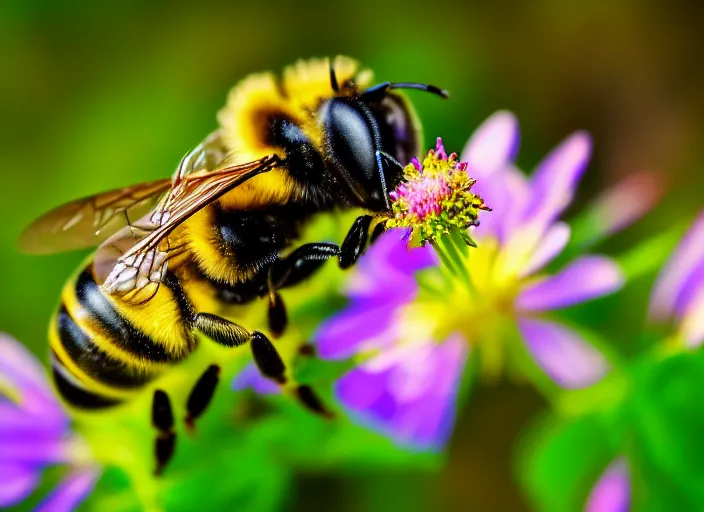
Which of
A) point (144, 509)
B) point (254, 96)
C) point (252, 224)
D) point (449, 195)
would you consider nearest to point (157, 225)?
point (252, 224)

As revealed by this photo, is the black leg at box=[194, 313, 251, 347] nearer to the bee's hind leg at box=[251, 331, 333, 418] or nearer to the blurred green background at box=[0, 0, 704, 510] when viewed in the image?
the bee's hind leg at box=[251, 331, 333, 418]

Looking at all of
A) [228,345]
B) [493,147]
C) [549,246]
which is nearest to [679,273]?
[549,246]

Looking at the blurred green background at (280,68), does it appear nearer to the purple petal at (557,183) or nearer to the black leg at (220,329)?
the purple petal at (557,183)

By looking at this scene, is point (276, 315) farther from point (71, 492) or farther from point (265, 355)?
point (71, 492)

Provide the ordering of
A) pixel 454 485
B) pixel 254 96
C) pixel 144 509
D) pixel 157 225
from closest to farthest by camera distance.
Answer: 1. pixel 157 225
2. pixel 254 96
3. pixel 144 509
4. pixel 454 485

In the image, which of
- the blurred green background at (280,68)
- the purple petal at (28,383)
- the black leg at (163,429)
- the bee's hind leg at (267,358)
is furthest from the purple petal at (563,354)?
the blurred green background at (280,68)

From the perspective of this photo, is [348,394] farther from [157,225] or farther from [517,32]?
[517,32]
